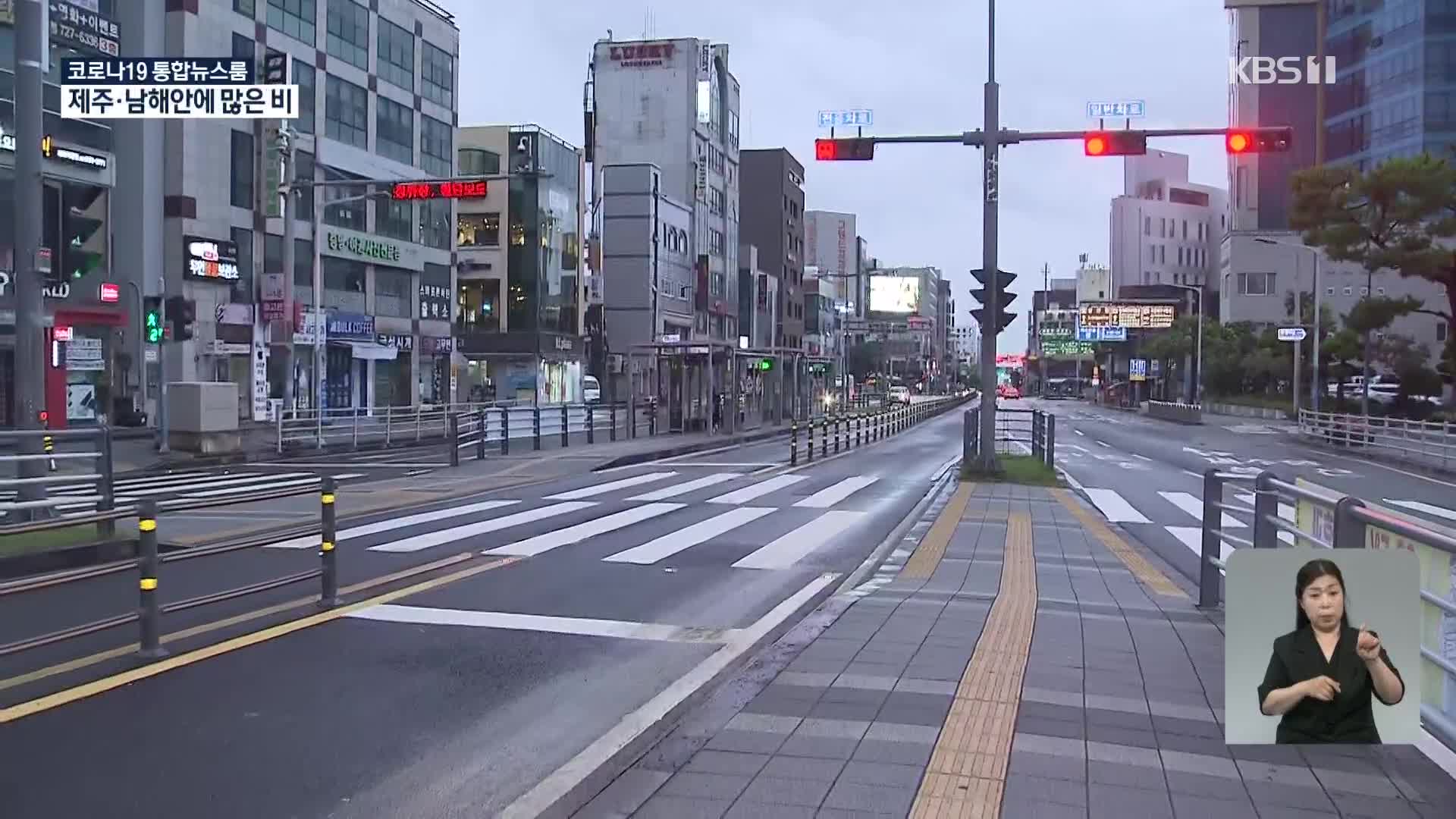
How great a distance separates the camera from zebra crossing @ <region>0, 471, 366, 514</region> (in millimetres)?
12336

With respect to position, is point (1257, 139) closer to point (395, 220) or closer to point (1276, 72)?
point (395, 220)

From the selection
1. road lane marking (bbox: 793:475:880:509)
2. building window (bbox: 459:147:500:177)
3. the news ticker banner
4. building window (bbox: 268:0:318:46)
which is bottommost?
road lane marking (bbox: 793:475:880:509)

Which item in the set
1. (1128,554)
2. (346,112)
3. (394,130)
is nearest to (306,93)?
(346,112)

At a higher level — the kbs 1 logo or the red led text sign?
the kbs 1 logo

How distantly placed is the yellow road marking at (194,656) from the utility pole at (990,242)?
548 inches

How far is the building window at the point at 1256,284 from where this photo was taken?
9331cm

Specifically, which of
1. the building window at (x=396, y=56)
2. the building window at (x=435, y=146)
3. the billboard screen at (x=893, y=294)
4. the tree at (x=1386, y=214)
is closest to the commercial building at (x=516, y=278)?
the building window at (x=435, y=146)

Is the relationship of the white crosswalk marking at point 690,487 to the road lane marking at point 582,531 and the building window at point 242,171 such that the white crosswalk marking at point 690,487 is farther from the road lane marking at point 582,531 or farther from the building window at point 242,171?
the building window at point 242,171

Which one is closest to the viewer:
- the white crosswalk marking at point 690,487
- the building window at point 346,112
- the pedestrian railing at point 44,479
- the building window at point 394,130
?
the pedestrian railing at point 44,479

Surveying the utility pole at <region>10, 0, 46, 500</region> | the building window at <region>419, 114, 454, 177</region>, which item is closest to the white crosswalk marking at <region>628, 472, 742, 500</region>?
the utility pole at <region>10, 0, 46, 500</region>

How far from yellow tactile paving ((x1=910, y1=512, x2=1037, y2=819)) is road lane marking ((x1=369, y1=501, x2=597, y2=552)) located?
6693mm

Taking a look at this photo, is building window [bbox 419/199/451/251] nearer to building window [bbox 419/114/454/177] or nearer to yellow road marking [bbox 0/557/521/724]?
building window [bbox 419/114/454/177]

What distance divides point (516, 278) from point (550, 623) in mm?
54853

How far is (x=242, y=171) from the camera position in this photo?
40719mm
